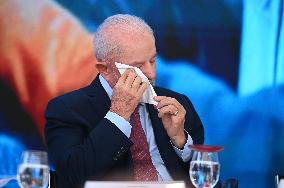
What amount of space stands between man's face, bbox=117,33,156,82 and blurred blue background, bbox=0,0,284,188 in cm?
106

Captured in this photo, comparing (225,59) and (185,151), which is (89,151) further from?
(225,59)

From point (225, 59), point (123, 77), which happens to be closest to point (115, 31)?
point (123, 77)

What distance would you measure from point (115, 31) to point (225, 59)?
47.5 inches

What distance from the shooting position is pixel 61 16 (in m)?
3.72

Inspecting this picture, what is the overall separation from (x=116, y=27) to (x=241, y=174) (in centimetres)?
151

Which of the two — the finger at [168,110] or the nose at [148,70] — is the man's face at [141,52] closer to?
the nose at [148,70]

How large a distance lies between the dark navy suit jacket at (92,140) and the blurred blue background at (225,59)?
2.75 ft

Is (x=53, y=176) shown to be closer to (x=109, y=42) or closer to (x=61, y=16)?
(x=109, y=42)

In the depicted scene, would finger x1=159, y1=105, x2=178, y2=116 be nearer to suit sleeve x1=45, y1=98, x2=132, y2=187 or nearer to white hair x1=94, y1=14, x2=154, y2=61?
suit sleeve x1=45, y1=98, x2=132, y2=187

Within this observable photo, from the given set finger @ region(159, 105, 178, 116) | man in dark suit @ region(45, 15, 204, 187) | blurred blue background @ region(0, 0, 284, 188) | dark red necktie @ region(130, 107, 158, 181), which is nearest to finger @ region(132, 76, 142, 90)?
man in dark suit @ region(45, 15, 204, 187)

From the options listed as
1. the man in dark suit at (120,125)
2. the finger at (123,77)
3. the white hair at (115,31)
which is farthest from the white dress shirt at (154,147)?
the finger at (123,77)

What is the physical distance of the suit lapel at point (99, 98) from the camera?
270cm

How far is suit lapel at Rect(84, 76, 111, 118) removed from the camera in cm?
270

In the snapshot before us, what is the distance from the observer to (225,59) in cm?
374
